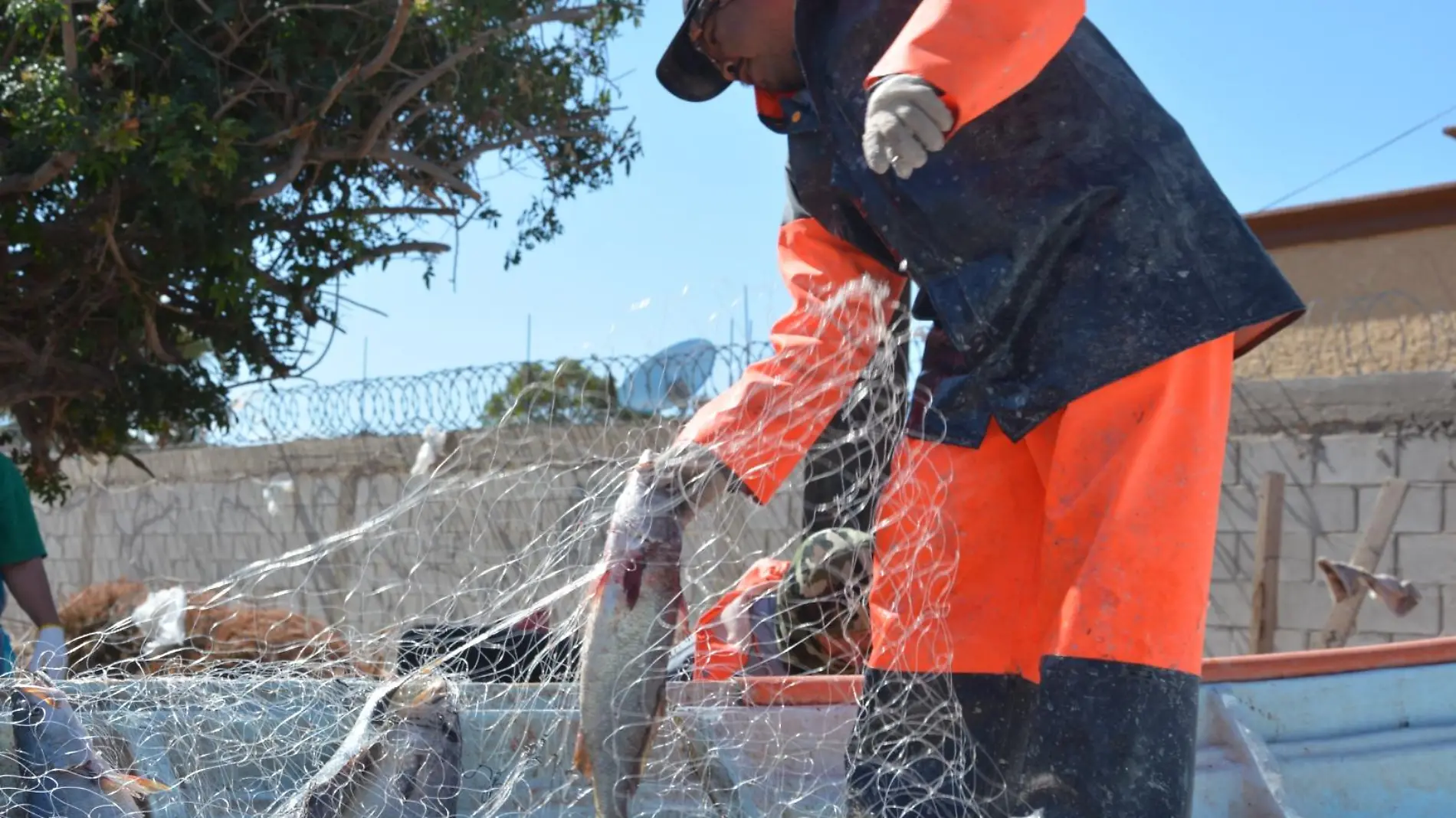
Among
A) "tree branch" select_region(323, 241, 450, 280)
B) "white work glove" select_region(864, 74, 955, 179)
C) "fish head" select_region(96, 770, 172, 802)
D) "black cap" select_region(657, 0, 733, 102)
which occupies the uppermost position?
"tree branch" select_region(323, 241, 450, 280)

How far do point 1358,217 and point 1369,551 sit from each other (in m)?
5.15

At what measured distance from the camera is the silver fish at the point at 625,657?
204 cm

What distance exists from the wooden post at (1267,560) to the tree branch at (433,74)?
13.0ft

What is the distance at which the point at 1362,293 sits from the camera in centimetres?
1039

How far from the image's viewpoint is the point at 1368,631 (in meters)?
6.51

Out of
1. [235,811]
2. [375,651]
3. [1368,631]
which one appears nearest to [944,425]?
[375,651]

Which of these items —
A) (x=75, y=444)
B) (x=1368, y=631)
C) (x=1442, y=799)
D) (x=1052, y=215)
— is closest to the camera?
(x=1052, y=215)

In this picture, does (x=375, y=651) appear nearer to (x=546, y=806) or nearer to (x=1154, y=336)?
(x=546, y=806)

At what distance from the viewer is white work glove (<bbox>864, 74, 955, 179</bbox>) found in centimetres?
191

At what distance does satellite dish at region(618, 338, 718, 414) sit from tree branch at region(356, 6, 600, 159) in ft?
12.5

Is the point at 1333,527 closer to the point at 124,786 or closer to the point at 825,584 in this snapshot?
the point at 825,584

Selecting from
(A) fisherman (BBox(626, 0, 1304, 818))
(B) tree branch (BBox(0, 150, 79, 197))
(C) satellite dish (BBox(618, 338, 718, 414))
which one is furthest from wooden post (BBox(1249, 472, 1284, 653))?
(B) tree branch (BBox(0, 150, 79, 197))

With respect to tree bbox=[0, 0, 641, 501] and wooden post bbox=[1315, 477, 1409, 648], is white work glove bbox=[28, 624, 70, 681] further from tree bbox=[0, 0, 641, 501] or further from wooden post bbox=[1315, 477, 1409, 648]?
wooden post bbox=[1315, 477, 1409, 648]

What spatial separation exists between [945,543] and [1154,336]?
17.9 inches
